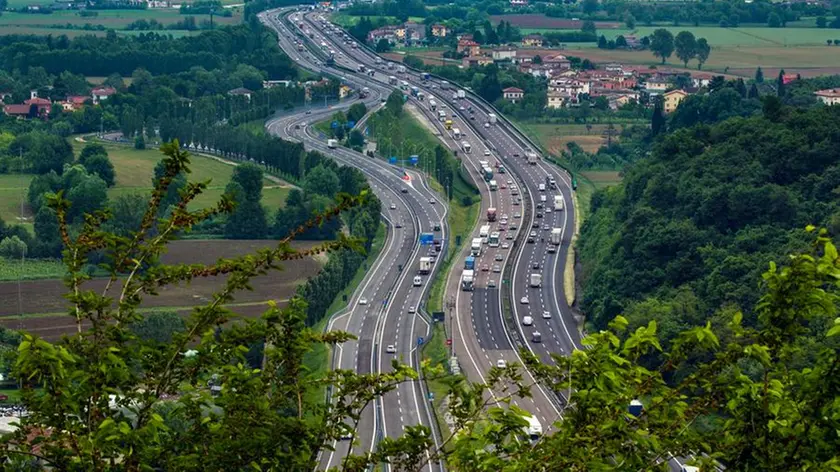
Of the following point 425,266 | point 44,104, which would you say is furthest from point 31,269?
point 44,104

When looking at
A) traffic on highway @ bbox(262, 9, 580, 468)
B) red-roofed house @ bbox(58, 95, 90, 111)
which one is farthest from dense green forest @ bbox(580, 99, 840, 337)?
red-roofed house @ bbox(58, 95, 90, 111)

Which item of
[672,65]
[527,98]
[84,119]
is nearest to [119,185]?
[84,119]

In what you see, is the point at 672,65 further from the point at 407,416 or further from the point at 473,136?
the point at 407,416

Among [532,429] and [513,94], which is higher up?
[532,429]

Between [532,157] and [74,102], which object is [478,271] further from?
[74,102]

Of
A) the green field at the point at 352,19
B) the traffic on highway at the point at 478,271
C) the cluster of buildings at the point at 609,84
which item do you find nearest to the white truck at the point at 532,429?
the traffic on highway at the point at 478,271

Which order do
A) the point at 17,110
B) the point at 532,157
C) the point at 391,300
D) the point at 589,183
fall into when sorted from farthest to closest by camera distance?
the point at 17,110 → the point at 532,157 → the point at 589,183 → the point at 391,300
